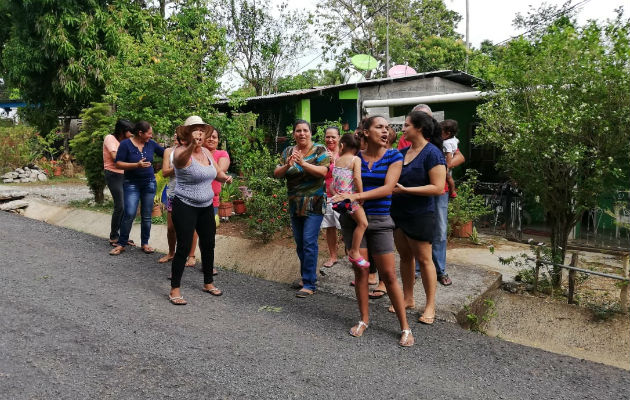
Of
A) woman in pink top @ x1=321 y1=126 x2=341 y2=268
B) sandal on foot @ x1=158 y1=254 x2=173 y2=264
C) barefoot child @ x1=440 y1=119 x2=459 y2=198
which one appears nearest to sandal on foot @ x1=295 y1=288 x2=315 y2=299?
woman in pink top @ x1=321 y1=126 x2=341 y2=268

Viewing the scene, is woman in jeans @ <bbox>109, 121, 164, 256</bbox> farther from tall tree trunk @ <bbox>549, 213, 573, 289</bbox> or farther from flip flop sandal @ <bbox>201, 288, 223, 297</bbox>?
tall tree trunk @ <bbox>549, 213, 573, 289</bbox>

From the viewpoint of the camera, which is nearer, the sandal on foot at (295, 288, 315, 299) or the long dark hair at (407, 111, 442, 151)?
the long dark hair at (407, 111, 442, 151)

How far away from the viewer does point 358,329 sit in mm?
4133

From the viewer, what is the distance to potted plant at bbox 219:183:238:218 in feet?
29.2

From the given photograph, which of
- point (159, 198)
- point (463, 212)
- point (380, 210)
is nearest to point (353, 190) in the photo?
point (380, 210)

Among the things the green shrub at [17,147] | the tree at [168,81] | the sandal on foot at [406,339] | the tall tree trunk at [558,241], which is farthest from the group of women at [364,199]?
the green shrub at [17,147]

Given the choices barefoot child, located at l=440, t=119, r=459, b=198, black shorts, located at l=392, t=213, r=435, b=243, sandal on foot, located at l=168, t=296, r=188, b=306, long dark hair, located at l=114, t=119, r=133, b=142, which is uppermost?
long dark hair, located at l=114, t=119, r=133, b=142

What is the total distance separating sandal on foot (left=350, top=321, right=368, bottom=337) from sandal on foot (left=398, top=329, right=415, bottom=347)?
1.07 ft

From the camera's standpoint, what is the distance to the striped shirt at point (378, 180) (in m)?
4.02

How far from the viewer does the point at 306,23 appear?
27.6 metres

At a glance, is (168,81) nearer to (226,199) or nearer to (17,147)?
(226,199)

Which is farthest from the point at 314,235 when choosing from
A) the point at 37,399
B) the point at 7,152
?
the point at 7,152

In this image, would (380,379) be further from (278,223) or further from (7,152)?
(7,152)

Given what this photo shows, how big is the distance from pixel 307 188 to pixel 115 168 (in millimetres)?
3176
